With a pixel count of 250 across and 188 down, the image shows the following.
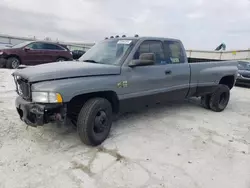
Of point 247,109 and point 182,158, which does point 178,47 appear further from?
point 247,109

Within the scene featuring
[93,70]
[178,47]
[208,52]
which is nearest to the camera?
[93,70]

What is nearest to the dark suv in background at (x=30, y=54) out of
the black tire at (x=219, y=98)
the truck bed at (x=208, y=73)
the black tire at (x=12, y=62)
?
the black tire at (x=12, y=62)

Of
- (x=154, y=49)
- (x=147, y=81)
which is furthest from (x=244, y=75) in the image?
(x=147, y=81)

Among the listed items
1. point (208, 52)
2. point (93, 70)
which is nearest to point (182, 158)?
point (93, 70)

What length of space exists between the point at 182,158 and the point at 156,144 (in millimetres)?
515

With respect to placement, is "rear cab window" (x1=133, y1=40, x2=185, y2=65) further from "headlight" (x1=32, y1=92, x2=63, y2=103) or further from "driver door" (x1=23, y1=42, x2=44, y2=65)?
"driver door" (x1=23, y1=42, x2=44, y2=65)

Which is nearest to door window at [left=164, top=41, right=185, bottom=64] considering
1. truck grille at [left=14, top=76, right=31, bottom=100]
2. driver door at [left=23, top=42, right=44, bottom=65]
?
truck grille at [left=14, top=76, right=31, bottom=100]

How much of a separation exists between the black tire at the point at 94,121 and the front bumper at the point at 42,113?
298 millimetres

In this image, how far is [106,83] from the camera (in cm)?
330

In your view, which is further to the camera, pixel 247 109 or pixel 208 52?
pixel 208 52

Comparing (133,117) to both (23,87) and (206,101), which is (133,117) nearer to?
(206,101)

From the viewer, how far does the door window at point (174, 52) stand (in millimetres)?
4479

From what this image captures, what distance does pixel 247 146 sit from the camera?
3635 mm

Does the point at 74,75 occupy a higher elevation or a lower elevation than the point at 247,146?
higher
